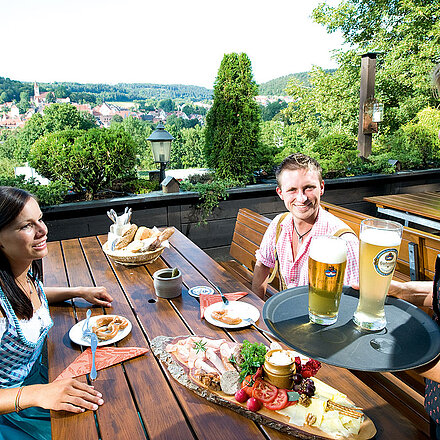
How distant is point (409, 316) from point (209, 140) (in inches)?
171

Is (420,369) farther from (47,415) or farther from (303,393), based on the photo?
(47,415)

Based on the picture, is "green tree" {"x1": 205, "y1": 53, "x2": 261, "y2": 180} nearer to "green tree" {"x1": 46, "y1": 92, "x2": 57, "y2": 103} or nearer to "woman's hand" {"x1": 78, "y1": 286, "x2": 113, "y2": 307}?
"woman's hand" {"x1": 78, "y1": 286, "x2": 113, "y2": 307}

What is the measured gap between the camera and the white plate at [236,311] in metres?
1.49

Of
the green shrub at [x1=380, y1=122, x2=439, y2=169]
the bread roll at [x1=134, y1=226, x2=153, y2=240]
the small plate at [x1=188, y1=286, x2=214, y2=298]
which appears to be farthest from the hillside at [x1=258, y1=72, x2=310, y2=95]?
the small plate at [x1=188, y1=286, x2=214, y2=298]

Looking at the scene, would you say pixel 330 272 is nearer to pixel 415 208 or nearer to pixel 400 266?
pixel 400 266

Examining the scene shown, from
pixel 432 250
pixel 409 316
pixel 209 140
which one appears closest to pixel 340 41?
pixel 209 140

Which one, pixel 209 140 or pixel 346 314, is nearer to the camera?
pixel 346 314

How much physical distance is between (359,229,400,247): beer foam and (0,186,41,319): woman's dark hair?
1283mm

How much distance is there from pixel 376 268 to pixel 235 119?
4189mm

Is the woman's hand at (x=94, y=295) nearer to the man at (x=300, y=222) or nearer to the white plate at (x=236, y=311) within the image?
the white plate at (x=236, y=311)

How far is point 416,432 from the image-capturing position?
0.94 m

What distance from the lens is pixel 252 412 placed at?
959 millimetres

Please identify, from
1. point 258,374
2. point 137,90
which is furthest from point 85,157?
point 137,90

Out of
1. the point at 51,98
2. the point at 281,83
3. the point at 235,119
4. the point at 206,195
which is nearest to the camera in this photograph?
the point at 206,195
